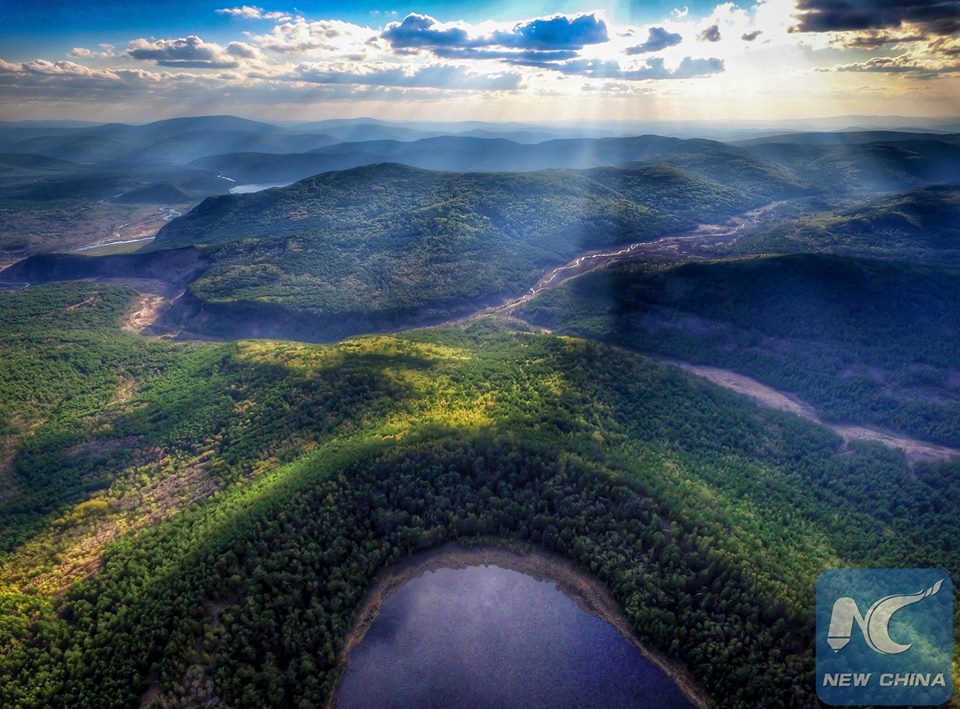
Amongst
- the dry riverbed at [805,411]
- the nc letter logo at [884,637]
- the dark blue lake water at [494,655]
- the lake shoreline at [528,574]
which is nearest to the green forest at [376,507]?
the lake shoreline at [528,574]

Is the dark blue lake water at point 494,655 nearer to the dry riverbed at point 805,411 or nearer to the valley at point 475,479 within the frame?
the valley at point 475,479

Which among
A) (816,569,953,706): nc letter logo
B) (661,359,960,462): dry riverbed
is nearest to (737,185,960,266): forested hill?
(661,359,960,462): dry riverbed

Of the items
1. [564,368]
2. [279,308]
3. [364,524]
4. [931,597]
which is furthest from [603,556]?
[279,308]

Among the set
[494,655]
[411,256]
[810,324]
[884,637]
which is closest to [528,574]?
[494,655]

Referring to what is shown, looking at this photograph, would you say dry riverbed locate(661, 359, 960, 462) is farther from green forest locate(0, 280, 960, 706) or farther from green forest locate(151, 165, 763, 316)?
green forest locate(151, 165, 763, 316)

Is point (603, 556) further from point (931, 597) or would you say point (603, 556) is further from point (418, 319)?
point (418, 319)
